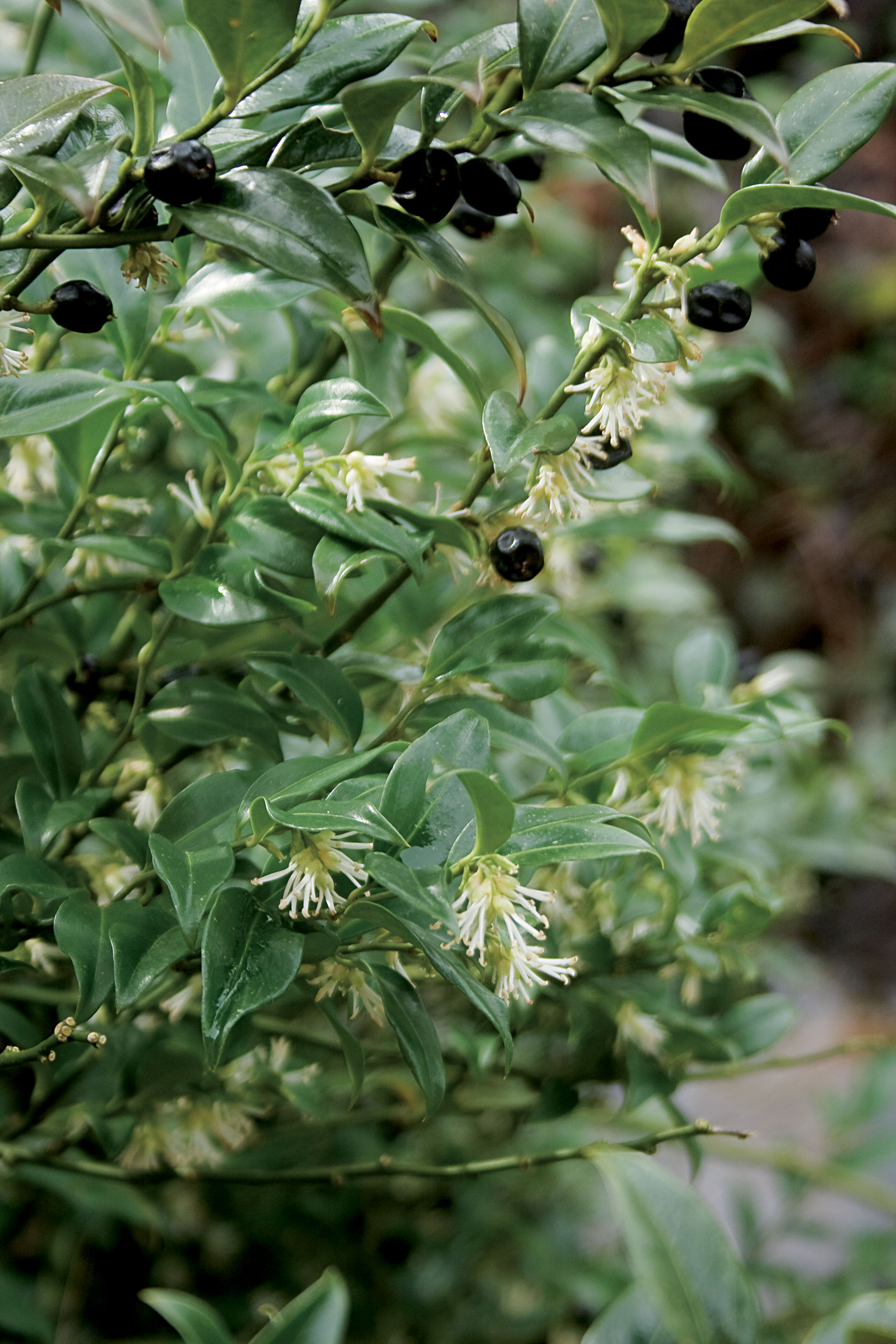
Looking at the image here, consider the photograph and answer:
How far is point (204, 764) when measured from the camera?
645 millimetres

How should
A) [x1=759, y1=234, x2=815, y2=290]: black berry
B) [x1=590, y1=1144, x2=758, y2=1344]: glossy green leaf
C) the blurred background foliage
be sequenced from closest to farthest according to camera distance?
[x1=590, y1=1144, x2=758, y2=1344]: glossy green leaf < [x1=759, y1=234, x2=815, y2=290]: black berry < the blurred background foliage

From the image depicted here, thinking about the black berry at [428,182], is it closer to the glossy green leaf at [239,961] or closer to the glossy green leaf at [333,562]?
the glossy green leaf at [333,562]

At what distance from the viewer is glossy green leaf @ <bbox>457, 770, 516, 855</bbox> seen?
1.05ft

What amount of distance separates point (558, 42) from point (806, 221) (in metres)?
0.11

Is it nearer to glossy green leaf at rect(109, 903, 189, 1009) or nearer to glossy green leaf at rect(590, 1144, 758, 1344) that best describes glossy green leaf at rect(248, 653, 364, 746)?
glossy green leaf at rect(109, 903, 189, 1009)

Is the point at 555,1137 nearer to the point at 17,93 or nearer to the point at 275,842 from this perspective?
the point at 275,842

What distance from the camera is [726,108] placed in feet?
1.10

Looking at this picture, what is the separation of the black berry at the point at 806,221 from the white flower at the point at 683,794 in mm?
226

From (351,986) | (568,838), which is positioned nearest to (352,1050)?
(351,986)

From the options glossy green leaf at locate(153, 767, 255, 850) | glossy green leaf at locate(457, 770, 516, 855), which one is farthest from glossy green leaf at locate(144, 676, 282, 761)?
glossy green leaf at locate(457, 770, 516, 855)

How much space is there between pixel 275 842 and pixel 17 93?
0.94ft

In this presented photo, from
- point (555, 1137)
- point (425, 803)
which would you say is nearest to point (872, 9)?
point (555, 1137)

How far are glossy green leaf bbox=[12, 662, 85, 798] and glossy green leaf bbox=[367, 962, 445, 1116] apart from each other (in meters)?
0.17

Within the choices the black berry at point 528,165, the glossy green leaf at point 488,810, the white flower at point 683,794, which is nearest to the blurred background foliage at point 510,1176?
the black berry at point 528,165
